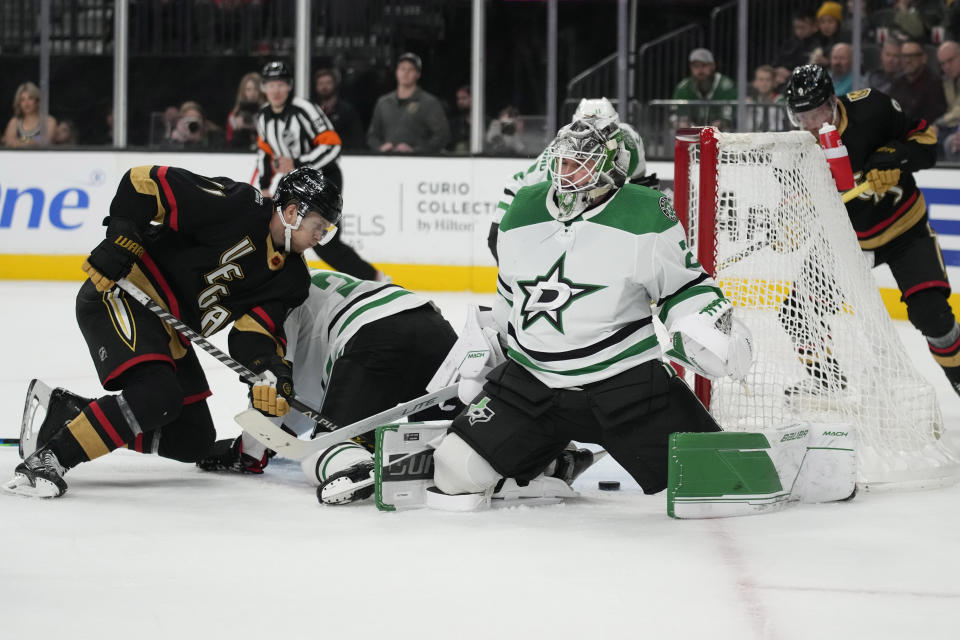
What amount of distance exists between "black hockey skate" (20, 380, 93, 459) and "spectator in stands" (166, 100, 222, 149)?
5093mm

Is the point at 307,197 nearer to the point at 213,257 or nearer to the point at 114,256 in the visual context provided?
the point at 213,257

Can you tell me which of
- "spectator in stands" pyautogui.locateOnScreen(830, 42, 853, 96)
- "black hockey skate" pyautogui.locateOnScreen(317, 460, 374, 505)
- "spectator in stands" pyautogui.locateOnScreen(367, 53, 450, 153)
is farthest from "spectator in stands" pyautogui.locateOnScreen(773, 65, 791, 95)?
"black hockey skate" pyautogui.locateOnScreen(317, 460, 374, 505)

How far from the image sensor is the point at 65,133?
8320mm

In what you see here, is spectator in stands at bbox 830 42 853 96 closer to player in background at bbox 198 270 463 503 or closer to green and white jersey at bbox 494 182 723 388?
player in background at bbox 198 270 463 503

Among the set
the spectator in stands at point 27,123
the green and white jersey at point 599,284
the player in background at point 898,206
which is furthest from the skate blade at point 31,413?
the spectator in stands at point 27,123

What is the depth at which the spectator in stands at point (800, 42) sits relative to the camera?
7.44 m

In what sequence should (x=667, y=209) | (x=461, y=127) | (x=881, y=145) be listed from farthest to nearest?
(x=461, y=127), (x=881, y=145), (x=667, y=209)

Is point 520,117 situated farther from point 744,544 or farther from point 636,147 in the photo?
point 744,544

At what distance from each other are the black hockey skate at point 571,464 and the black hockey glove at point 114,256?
106 centimetres

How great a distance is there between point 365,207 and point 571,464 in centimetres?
473

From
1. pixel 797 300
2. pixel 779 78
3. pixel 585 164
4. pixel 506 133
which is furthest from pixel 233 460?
pixel 779 78

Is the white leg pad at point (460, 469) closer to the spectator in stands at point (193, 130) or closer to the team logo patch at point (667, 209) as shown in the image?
the team logo patch at point (667, 209)

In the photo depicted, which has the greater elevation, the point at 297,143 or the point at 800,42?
the point at 800,42

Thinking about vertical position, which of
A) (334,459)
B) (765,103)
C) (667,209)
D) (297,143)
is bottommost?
(334,459)
